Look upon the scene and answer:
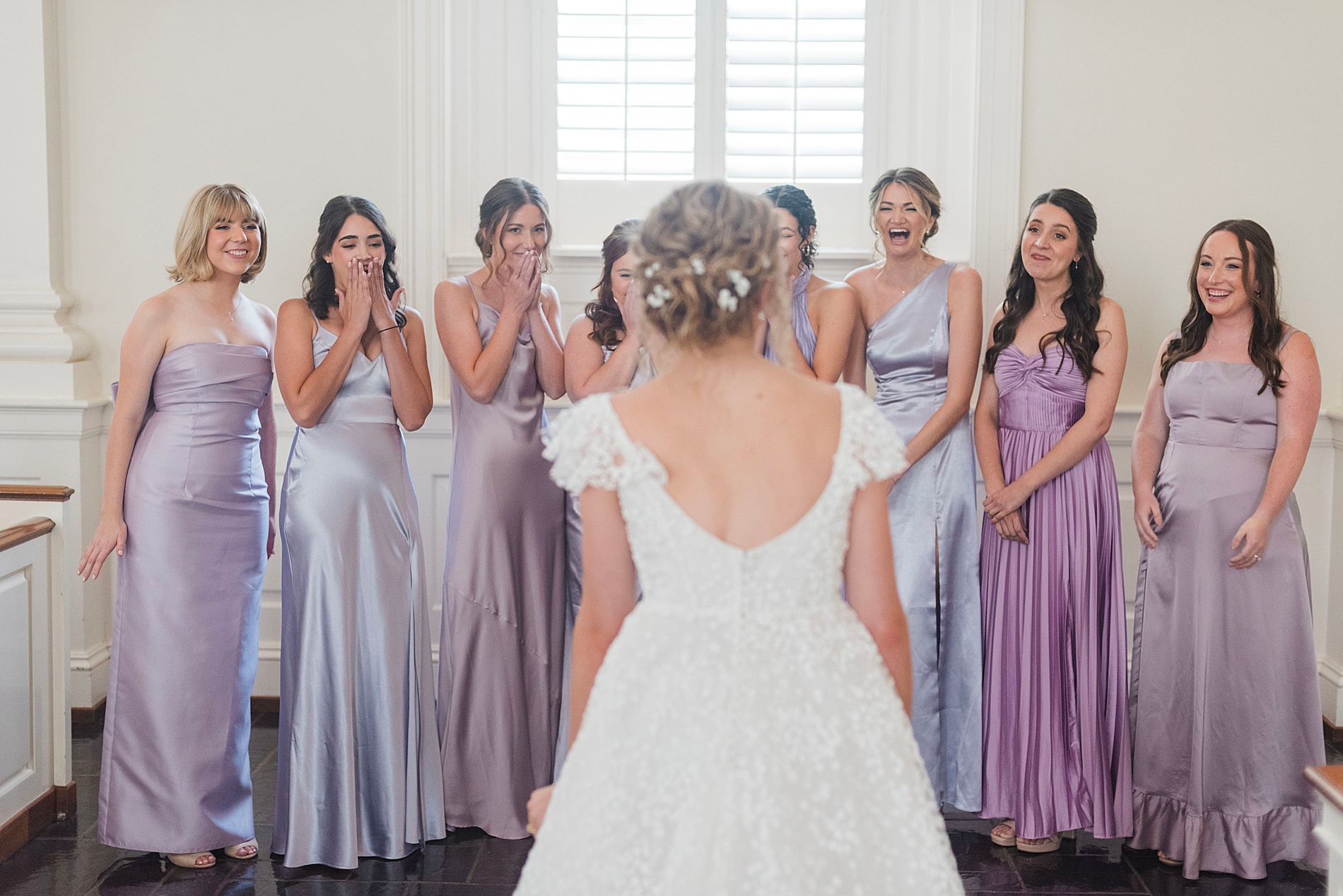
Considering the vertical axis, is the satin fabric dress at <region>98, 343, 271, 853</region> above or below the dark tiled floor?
above

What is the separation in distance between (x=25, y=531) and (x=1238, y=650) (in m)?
3.45

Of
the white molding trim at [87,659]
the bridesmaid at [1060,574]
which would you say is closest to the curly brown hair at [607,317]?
the bridesmaid at [1060,574]

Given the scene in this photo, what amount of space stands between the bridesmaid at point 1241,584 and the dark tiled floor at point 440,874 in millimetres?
98

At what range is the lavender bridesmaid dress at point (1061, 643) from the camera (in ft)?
11.3

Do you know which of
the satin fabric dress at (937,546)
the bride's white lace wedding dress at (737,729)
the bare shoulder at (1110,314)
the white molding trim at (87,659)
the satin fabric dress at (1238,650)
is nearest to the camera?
the bride's white lace wedding dress at (737,729)

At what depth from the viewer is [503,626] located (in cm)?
356

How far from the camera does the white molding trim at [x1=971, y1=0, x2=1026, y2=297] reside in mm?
4391

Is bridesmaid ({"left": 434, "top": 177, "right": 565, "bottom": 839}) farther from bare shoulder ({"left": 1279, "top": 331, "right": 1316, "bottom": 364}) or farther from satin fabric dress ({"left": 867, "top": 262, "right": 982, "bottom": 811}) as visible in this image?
bare shoulder ({"left": 1279, "top": 331, "right": 1316, "bottom": 364})

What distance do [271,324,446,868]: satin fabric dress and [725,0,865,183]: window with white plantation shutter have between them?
2.11 metres

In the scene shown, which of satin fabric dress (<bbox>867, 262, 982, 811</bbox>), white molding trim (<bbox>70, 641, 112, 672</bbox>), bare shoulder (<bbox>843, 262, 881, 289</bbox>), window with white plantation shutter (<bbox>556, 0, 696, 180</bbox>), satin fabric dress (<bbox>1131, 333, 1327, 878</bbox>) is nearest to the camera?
satin fabric dress (<bbox>1131, 333, 1327, 878</bbox>)

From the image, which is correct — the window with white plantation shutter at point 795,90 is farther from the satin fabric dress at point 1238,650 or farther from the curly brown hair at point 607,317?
the satin fabric dress at point 1238,650

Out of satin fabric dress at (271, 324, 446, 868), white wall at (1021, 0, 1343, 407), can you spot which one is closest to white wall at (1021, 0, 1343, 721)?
white wall at (1021, 0, 1343, 407)

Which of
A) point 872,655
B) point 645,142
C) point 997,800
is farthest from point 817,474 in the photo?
point 645,142

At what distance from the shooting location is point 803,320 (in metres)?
3.60
